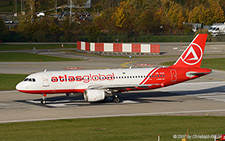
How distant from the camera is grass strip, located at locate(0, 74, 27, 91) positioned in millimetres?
51156

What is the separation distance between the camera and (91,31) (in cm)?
13350

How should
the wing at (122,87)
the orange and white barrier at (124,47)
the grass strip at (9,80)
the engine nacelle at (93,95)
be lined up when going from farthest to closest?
1. the orange and white barrier at (124,47)
2. the grass strip at (9,80)
3. the wing at (122,87)
4. the engine nacelle at (93,95)

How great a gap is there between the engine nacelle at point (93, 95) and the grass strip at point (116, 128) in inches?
226

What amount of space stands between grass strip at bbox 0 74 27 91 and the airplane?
12.5 metres

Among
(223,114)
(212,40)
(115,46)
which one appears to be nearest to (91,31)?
(115,46)

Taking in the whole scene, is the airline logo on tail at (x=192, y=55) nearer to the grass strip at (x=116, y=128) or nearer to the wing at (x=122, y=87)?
the wing at (x=122, y=87)

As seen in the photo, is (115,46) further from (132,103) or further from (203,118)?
(203,118)

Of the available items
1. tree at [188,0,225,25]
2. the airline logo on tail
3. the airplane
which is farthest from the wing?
tree at [188,0,225,25]

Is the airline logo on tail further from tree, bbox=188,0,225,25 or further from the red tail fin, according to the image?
tree, bbox=188,0,225,25

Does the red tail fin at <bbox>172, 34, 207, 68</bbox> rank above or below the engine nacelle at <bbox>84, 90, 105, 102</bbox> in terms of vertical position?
above

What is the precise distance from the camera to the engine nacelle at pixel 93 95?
38250 millimetres

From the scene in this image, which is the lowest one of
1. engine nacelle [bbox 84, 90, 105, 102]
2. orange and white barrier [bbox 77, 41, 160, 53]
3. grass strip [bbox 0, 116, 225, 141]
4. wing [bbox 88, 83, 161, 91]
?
grass strip [bbox 0, 116, 225, 141]

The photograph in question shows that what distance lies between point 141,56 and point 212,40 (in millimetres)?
53621

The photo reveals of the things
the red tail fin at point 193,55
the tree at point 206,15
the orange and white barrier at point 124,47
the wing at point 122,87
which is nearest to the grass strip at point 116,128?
the wing at point 122,87
